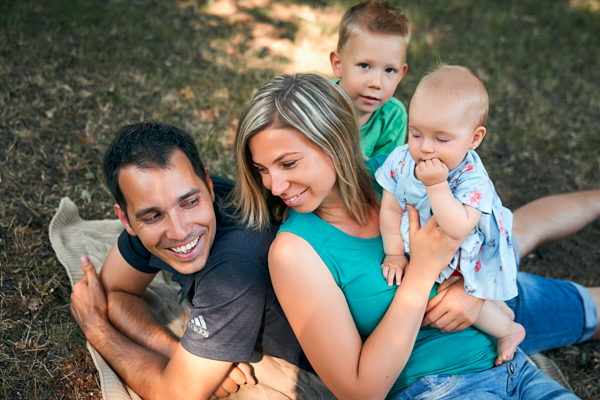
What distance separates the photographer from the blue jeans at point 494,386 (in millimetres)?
2318

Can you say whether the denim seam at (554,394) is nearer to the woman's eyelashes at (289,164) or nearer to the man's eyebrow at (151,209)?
the woman's eyelashes at (289,164)

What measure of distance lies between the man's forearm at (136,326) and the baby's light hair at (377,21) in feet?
7.61

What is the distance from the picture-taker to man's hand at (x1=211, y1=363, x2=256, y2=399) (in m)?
2.62

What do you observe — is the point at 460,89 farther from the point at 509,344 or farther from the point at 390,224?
the point at 509,344

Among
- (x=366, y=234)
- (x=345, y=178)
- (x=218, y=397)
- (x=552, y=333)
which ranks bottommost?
(x=218, y=397)

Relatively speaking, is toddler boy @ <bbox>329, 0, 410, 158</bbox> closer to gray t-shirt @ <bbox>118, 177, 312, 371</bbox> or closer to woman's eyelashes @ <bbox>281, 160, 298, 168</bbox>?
woman's eyelashes @ <bbox>281, 160, 298, 168</bbox>

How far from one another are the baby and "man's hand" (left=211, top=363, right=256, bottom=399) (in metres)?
0.96

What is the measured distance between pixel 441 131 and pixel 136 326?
2049 millimetres

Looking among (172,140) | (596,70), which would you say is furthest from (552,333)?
(596,70)

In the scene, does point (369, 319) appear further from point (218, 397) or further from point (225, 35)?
point (225, 35)

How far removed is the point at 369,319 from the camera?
2303 millimetres

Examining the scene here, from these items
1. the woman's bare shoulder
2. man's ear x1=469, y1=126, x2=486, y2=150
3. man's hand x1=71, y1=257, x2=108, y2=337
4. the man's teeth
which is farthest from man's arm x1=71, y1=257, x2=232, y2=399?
man's ear x1=469, y1=126, x2=486, y2=150

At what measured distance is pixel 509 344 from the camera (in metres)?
2.53

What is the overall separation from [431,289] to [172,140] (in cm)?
146
